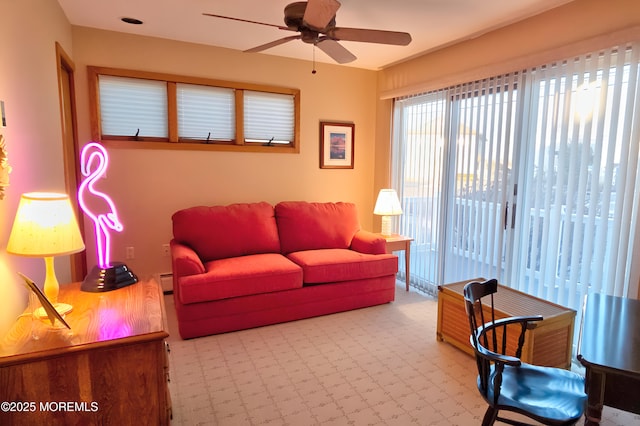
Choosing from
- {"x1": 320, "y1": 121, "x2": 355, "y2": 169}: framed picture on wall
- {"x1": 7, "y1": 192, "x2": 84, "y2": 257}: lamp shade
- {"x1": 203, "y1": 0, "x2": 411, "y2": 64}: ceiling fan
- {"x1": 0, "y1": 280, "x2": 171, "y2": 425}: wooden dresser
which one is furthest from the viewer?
{"x1": 320, "y1": 121, "x2": 355, "y2": 169}: framed picture on wall

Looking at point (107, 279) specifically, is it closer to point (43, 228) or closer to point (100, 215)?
point (100, 215)

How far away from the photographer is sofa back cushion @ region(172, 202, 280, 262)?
347 cm

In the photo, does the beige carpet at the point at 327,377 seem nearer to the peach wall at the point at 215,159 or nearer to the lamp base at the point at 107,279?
the lamp base at the point at 107,279

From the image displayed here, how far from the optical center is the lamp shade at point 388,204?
4094 millimetres

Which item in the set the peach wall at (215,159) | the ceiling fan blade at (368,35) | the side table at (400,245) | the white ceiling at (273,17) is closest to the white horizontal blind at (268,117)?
the peach wall at (215,159)

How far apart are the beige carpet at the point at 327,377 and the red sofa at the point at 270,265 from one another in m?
0.17

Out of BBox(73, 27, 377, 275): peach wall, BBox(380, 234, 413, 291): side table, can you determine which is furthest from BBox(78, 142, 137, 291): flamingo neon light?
BBox(380, 234, 413, 291): side table

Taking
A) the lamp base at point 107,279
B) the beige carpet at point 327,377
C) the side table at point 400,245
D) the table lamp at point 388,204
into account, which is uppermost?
the table lamp at point 388,204

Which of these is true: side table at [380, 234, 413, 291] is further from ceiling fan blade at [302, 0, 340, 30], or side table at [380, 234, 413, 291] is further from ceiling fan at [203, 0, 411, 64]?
ceiling fan blade at [302, 0, 340, 30]

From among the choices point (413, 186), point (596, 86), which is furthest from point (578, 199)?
point (413, 186)

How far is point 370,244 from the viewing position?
3.88 meters

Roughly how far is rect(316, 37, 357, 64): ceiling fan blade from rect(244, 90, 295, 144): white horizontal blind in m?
1.48

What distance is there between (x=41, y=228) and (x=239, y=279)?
165 centimetres

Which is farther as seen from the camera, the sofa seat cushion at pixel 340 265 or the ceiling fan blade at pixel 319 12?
the sofa seat cushion at pixel 340 265
